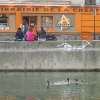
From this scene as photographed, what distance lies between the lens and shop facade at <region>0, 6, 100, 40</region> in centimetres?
→ 4353

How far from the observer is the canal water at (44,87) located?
1802 centimetres

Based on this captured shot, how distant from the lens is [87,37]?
40.2m

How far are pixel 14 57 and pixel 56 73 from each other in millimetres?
2696

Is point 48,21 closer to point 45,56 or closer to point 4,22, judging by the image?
point 4,22

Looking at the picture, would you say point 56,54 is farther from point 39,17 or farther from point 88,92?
point 39,17

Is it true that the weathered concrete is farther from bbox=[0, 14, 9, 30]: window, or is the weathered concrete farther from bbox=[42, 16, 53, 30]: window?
bbox=[42, 16, 53, 30]: window

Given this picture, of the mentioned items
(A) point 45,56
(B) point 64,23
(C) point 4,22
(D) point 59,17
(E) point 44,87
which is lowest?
(E) point 44,87

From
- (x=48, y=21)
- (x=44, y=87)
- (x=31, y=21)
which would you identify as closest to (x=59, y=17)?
(x=48, y=21)

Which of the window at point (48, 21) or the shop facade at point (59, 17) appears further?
the window at point (48, 21)

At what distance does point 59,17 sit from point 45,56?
17.5 m

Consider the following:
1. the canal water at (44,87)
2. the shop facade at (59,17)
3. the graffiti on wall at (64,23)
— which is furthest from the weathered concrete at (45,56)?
the graffiti on wall at (64,23)

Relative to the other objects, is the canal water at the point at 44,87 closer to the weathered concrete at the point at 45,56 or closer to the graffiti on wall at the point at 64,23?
the weathered concrete at the point at 45,56

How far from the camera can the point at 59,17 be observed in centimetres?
4391

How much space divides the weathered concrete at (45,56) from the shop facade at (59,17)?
16.5m
